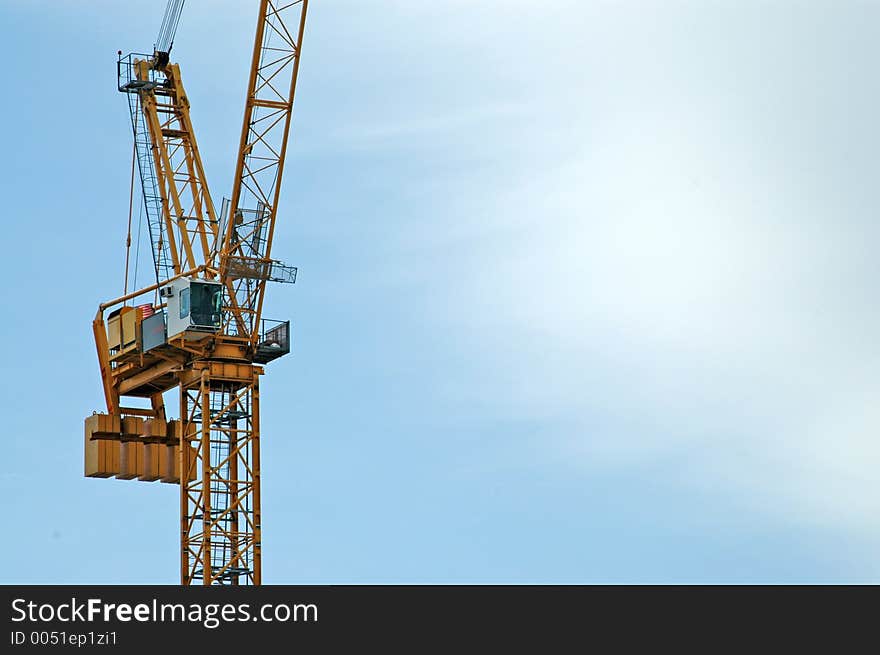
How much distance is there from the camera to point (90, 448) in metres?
132

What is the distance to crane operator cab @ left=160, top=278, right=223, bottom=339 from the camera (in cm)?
12462

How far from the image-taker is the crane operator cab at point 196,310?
125m

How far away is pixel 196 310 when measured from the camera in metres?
125
